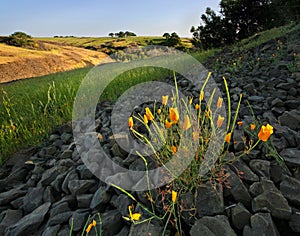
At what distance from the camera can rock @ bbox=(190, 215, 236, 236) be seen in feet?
3.33

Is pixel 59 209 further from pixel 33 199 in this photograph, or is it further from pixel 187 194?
pixel 187 194

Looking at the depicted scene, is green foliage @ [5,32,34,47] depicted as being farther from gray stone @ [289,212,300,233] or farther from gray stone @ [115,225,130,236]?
gray stone @ [289,212,300,233]

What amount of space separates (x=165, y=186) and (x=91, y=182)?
1.78 ft

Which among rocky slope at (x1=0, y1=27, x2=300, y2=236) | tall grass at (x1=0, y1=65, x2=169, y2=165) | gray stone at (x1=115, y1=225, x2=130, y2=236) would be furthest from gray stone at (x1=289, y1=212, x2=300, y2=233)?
tall grass at (x1=0, y1=65, x2=169, y2=165)

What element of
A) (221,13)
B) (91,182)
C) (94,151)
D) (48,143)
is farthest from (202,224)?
(221,13)

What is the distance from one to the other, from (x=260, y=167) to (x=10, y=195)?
174cm

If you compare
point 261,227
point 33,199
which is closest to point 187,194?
Answer: point 261,227

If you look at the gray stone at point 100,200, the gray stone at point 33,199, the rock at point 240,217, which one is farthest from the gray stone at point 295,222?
the gray stone at point 33,199

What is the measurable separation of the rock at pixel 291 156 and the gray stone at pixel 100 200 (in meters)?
1.09

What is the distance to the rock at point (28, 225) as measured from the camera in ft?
4.43

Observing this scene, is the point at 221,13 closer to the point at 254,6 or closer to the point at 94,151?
the point at 254,6

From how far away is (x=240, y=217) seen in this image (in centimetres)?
108

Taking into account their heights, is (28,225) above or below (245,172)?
below

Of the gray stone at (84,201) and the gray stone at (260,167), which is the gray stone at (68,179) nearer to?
the gray stone at (84,201)
